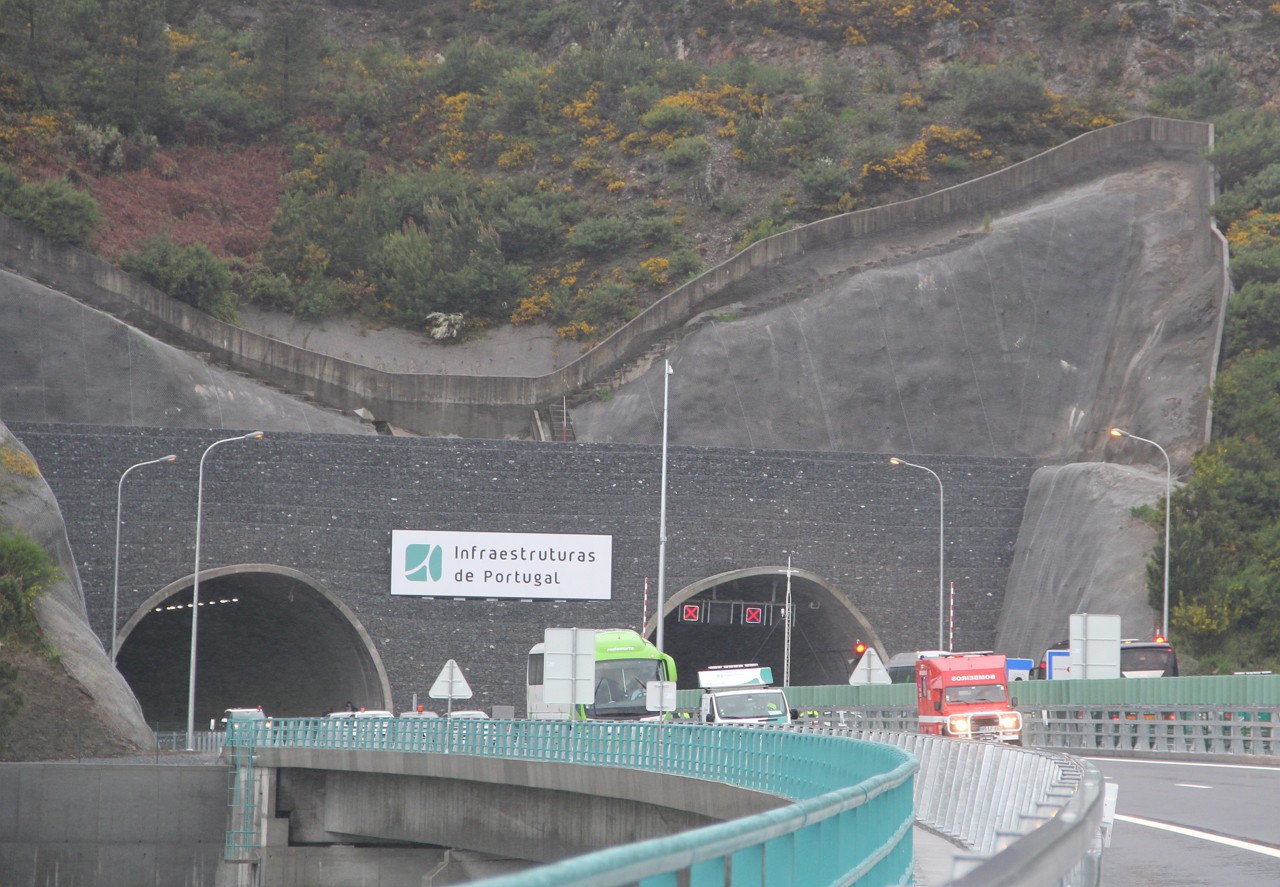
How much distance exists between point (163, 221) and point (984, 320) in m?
34.7

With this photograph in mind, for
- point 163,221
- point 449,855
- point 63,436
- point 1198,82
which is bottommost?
point 449,855

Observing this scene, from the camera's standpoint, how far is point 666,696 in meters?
Answer: 32.2

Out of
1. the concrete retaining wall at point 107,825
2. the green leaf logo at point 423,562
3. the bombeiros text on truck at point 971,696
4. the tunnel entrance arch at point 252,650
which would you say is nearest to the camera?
the concrete retaining wall at point 107,825

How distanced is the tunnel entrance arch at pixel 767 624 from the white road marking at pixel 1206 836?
35.3 m

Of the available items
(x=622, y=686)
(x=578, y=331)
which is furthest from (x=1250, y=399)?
(x=578, y=331)

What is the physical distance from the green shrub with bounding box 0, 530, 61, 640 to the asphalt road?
2213 cm

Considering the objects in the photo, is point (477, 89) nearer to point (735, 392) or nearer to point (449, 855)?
point (735, 392)

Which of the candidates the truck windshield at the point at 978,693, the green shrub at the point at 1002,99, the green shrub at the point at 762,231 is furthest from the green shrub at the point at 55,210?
the truck windshield at the point at 978,693

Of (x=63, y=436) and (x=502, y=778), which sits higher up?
(x=63, y=436)

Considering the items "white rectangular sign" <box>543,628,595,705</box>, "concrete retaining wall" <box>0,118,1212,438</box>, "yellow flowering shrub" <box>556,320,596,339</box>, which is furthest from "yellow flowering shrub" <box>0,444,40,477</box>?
"yellow flowering shrub" <box>556,320,596,339</box>

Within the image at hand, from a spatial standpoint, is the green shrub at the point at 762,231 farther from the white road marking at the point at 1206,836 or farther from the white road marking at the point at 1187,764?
the white road marking at the point at 1206,836

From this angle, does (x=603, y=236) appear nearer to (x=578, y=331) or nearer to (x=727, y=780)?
(x=578, y=331)

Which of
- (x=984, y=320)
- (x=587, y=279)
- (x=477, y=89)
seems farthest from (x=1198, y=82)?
(x=477, y=89)

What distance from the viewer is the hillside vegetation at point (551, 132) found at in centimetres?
7200
